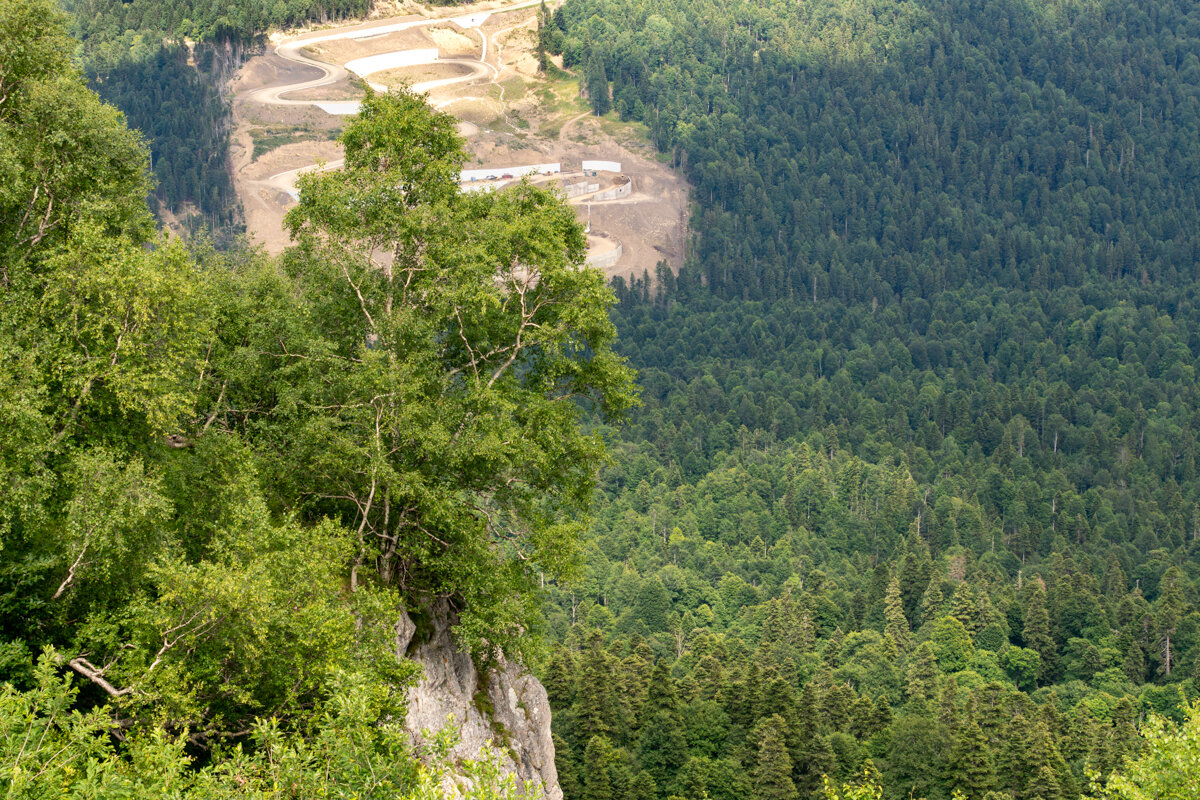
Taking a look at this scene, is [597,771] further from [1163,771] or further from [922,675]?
[922,675]

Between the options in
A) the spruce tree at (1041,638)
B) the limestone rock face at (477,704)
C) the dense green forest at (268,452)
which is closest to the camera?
the dense green forest at (268,452)

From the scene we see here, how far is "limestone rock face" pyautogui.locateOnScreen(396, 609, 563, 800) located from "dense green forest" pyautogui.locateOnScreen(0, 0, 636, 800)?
0.93m

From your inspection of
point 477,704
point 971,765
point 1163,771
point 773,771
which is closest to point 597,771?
point 773,771

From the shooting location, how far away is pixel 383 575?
147ft

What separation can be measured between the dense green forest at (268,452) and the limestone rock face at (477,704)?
928mm

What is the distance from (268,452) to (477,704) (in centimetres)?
1178

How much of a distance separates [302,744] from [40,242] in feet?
58.0

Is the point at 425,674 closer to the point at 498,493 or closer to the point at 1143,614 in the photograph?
the point at 498,493

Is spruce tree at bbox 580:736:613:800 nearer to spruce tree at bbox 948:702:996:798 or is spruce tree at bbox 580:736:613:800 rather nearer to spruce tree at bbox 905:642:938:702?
spruce tree at bbox 948:702:996:798

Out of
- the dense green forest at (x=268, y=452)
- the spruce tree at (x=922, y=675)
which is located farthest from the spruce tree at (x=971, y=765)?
the dense green forest at (x=268, y=452)

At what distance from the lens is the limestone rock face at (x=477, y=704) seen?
4472cm

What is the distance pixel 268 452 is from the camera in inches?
1729

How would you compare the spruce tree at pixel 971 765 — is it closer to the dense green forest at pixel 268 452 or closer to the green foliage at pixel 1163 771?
the dense green forest at pixel 268 452

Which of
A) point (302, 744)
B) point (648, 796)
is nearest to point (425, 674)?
point (302, 744)
